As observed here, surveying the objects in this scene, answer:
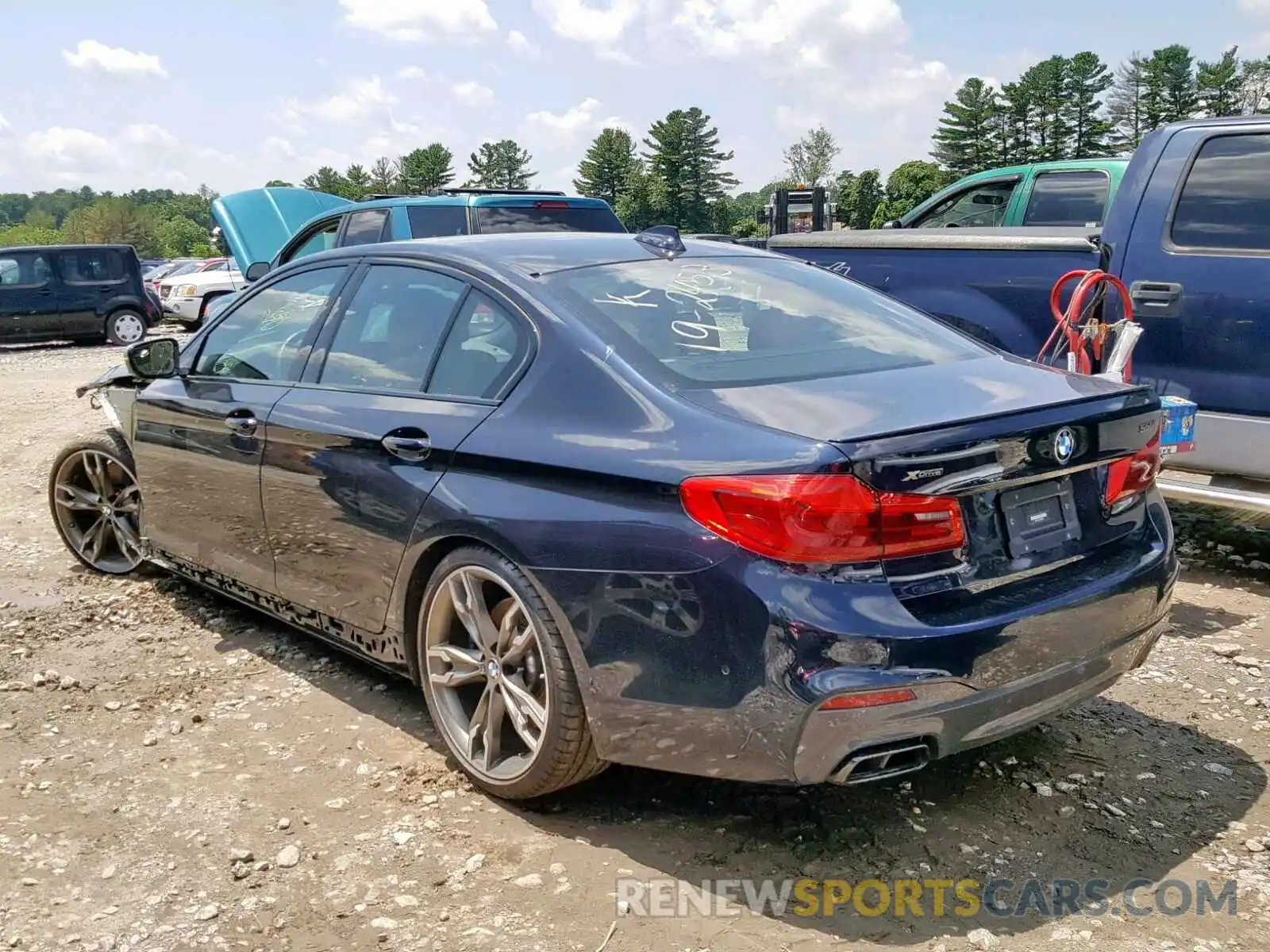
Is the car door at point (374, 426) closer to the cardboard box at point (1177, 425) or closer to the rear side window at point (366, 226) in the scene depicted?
the cardboard box at point (1177, 425)

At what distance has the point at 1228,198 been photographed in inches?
206

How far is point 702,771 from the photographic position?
111 inches

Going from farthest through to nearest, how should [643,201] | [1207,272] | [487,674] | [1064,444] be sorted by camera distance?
[643,201]
[1207,272]
[487,674]
[1064,444]

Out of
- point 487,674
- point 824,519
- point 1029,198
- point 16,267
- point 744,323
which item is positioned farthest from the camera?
point 16,267

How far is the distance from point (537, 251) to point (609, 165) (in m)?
116

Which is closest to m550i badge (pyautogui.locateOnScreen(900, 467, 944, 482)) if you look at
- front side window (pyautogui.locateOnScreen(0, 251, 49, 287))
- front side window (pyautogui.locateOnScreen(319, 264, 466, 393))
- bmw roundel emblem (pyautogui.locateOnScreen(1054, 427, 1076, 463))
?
bmw roundel emblem (pyautogui.locateOnScreen(1054, 427, 1076, 463))

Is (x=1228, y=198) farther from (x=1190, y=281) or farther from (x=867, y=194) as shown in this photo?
(x=867, y=194)

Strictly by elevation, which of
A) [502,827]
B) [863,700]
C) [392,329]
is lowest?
[502,827]

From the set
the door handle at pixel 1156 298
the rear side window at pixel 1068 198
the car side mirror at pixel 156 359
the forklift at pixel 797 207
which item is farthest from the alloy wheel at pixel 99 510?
the forklift at pixel 797 207

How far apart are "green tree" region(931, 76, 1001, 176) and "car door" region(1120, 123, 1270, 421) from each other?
9089 cm

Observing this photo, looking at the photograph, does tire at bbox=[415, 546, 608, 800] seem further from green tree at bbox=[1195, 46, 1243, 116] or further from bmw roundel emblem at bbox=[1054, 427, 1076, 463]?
green tree at bbox=[1195, 46, 1243, 116]

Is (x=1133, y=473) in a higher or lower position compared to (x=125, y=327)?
higher

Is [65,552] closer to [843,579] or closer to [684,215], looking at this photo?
[843,579]

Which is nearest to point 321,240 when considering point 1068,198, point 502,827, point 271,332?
point 1068,198
